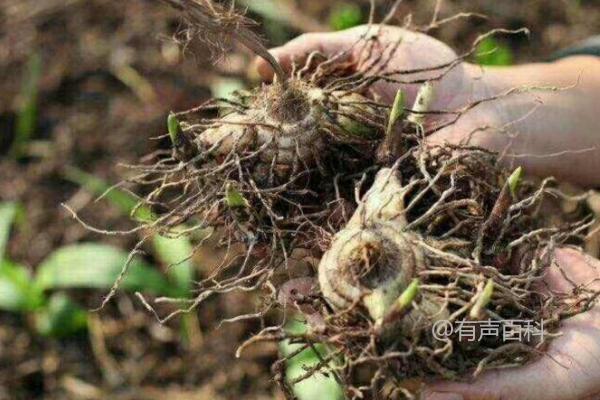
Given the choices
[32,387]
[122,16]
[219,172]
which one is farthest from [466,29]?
[32,387]

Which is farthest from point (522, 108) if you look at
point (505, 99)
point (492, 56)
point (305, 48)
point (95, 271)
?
point (95, 271)

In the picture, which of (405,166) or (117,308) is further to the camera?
(117,308)

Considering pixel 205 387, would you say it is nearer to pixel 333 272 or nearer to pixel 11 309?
pixel 11 309

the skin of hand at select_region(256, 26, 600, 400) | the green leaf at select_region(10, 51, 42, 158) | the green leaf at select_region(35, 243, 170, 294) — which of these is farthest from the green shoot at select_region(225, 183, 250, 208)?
the green leaf at select_region(10, 51, 42, 158)

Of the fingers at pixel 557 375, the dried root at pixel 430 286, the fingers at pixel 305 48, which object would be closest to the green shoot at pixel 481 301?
the dried root at pixel 430 286

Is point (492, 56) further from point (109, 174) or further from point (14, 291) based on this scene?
point (14, 291)

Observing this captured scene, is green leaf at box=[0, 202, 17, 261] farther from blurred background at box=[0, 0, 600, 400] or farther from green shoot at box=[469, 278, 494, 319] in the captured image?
green shoot at box=[469, 278, 494, 319]

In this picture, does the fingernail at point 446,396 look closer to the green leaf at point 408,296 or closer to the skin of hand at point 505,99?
the green leaf at point 408,296
